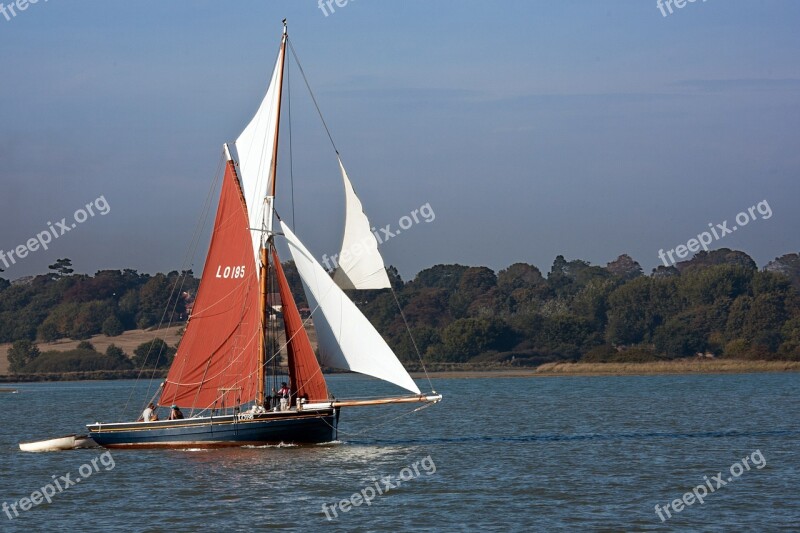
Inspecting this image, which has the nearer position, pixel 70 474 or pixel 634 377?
pixel 70 474

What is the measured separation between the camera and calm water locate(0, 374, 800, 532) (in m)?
32.7

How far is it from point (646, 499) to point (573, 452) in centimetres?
1267

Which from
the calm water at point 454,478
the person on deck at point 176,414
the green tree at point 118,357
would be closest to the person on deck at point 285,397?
the calm water at point 454,478

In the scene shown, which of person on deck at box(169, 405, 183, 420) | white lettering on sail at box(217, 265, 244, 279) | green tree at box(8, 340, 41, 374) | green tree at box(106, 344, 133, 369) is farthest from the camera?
green tree at box(8, 340, 41, 374)

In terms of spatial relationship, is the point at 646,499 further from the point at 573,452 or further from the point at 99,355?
the point at 99,355

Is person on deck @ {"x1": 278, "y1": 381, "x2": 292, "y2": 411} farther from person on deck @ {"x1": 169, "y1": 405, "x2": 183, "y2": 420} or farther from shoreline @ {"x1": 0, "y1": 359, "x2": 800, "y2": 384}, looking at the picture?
shoreline @ {"x1": 0, "y1": 359, "x2": 800, "y2": 384}

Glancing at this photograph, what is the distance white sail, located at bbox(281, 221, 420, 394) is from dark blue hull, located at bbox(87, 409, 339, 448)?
219 cm

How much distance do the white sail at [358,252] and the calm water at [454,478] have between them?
240 inches

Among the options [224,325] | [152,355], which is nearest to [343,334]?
[224,325]

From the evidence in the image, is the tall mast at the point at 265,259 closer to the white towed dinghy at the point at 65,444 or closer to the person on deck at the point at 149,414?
the person on deck at the point at 149,414

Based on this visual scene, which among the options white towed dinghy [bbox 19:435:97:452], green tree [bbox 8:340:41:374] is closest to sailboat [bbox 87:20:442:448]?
white towed dinghy [bbox 19:435:97:452]

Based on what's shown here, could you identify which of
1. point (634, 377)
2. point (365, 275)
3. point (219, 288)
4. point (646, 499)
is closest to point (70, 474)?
point (219, 288)

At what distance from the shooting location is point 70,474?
4341 cm

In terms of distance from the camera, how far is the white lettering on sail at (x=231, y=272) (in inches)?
1889
